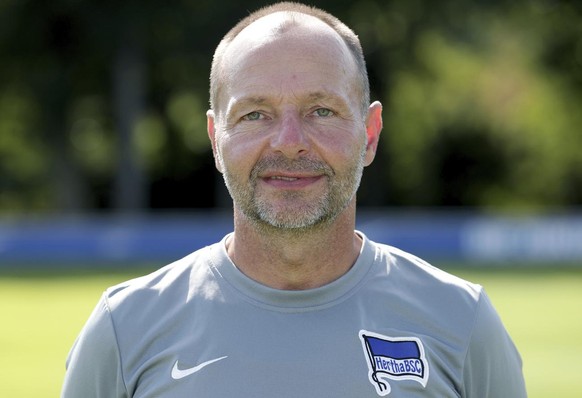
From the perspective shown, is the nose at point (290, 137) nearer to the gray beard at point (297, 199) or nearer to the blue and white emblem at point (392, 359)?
the gray beard at point (297, 199)

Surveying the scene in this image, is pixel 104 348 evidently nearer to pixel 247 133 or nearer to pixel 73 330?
pixel 247 133

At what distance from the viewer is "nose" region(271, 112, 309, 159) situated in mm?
2971

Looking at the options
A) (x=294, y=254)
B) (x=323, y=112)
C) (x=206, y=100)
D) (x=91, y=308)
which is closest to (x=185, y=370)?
(x=294, y=254)

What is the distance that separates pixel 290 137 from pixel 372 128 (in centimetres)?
38

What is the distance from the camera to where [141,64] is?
37562mm

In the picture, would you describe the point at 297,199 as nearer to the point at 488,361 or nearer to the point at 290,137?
the point at 290,137

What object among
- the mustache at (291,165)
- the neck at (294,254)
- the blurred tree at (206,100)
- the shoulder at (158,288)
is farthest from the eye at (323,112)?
the blurred tree at (206,100)

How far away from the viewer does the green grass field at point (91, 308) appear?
11373 mm

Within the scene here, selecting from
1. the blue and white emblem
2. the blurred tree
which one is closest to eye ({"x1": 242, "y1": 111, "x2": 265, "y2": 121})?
the blue and white emblem

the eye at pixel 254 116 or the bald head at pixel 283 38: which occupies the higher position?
the bald head at pixel 283 38

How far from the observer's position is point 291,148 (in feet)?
9.73

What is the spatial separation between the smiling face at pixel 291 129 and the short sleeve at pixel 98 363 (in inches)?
19.4

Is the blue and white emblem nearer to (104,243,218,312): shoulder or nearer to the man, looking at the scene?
the man

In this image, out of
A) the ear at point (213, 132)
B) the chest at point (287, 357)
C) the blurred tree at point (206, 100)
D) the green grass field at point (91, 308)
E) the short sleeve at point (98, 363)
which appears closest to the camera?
the chest at point (287, 357)
